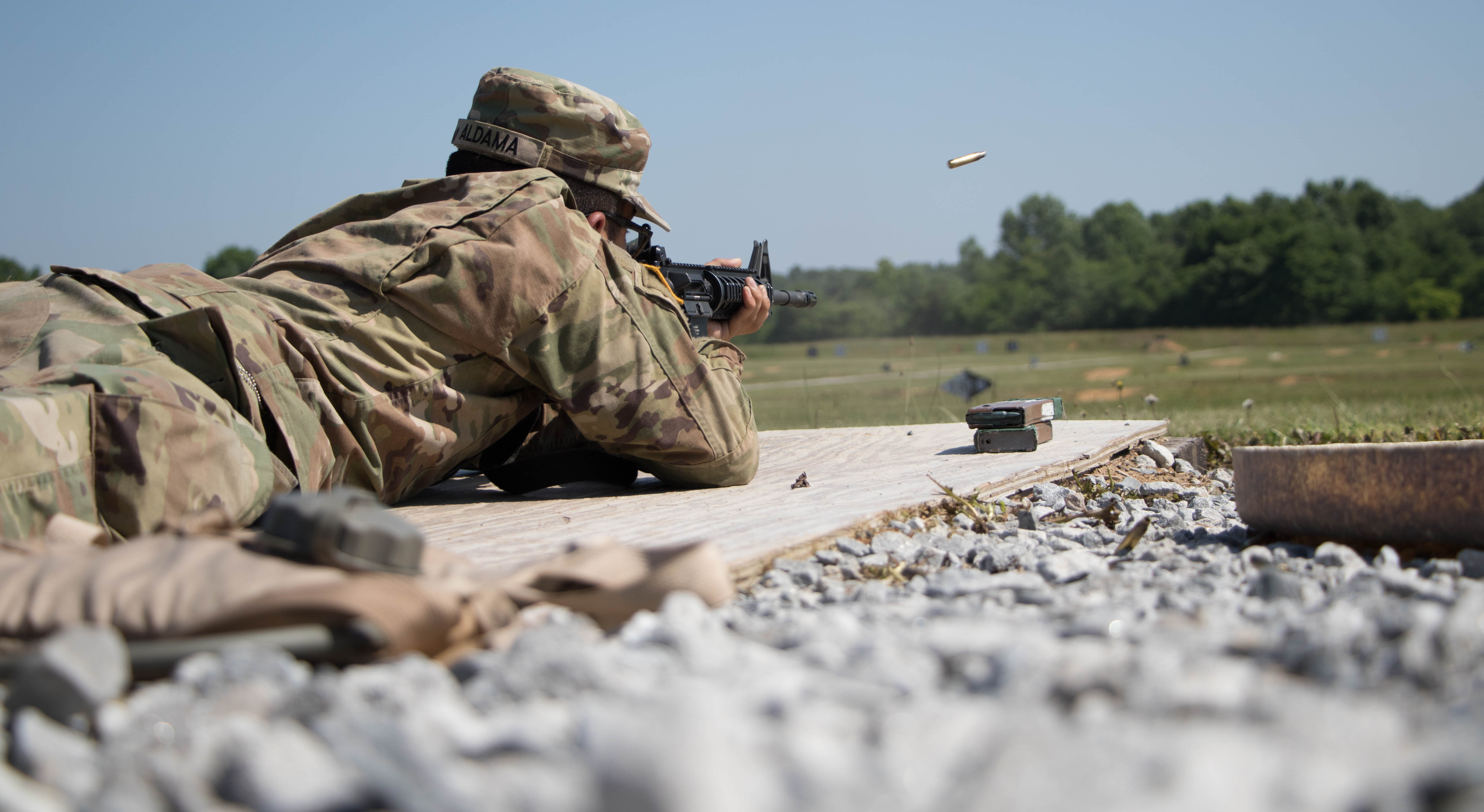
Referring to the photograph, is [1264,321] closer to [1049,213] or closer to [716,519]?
[1049,213]

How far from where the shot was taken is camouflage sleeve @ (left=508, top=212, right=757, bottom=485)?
283 cm

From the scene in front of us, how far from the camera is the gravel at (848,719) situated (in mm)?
739

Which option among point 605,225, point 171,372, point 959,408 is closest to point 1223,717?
point 171,372

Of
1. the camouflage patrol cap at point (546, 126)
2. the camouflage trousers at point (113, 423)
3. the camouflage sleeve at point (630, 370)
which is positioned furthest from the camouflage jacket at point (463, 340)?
the camouflage patrol cap at point (546, 126)

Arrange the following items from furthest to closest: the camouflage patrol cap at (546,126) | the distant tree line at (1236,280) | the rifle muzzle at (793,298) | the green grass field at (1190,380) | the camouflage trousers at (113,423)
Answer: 1. the distant tree line at (1236,280)
2. the green grass field at (1190,380)
3. the rifle muzzle at (793,298)
4. the camouflage patrol cap at (546,126)
5. the camouflage trousers at (113,423)

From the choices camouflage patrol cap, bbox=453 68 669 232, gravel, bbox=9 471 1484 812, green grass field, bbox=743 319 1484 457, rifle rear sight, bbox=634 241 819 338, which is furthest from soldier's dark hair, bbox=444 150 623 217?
green grass field, bbox=743 319 1484 457

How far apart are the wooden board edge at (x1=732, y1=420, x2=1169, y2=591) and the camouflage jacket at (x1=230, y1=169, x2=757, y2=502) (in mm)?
793

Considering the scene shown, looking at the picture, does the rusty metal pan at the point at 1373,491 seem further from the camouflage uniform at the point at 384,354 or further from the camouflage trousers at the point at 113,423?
the camouflage trousers at the point at 113,423

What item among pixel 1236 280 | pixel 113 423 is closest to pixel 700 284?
pixel 113 423

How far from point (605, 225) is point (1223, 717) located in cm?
293

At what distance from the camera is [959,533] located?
8.64 ft

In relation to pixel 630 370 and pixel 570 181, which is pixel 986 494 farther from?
pixel 570 181

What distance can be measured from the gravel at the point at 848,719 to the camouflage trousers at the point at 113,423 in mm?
777

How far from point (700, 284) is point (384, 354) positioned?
1.52 metres
